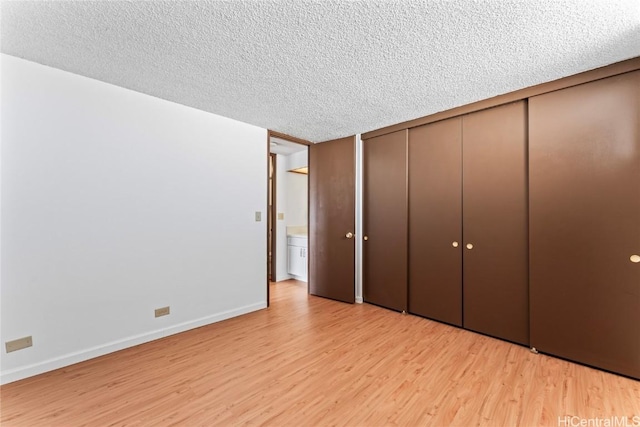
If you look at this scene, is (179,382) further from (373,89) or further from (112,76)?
(373,89)

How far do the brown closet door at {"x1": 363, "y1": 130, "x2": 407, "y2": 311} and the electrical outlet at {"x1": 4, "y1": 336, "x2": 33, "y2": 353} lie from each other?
10.8 feet

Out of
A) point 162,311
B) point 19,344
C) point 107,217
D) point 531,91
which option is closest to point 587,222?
point 531,91

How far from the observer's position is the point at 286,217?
5398 millimetres

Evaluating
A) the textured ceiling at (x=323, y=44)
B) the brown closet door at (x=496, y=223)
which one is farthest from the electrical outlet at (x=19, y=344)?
the brown closet door at (x=496, y=223)

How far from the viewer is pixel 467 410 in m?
1.77

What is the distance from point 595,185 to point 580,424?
1651 millimetres

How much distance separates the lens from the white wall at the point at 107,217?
2.11 m

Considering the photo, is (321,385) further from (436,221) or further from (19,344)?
(19,344)

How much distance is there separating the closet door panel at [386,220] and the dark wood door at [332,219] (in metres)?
0.21

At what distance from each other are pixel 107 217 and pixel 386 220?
2.92 meters

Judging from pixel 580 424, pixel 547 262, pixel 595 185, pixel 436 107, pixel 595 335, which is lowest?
pixel 580 424

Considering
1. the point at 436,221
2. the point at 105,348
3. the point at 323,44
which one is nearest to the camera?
the point at 323,44

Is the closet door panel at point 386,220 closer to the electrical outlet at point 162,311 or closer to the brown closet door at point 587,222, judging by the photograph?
the brown closet door at point 587,222

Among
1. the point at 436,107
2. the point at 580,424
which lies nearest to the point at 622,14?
the point at 436,107
